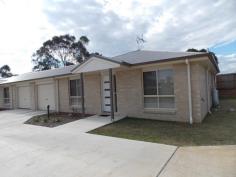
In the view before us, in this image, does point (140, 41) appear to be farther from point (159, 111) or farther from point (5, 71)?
point (5, 71)

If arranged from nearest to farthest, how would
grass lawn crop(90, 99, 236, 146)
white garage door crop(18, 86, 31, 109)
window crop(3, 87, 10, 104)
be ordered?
grass lawn crop(90, 99, 236, 146)
white garage door crop(18, 86, 31, 109)
window crop(3, 87, 10, 104)

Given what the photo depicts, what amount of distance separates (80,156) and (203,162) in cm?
287

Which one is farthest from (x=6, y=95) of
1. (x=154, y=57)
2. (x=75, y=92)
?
(x=154, y=57)

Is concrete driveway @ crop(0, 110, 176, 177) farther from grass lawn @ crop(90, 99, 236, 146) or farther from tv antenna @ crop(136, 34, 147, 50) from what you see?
tv antenna @ crop(136, 34, 147, 50)

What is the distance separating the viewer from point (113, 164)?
4480mm

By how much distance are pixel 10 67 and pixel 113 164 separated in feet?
176

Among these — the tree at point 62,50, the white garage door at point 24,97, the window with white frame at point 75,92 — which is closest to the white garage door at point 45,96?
the white garage door at point 24,97

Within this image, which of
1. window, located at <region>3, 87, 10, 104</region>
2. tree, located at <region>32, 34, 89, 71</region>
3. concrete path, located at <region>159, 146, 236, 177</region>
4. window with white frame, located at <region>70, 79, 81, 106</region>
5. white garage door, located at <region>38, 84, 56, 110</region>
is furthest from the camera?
tree, located at <region>32, 34, 89, 71</region>

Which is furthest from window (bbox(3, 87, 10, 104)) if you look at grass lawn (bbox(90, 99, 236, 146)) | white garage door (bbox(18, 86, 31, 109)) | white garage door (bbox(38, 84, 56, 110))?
grass lawn (bbox(90, 99, 236, 146))

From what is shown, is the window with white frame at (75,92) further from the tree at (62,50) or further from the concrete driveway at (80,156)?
the tree at (62,50)

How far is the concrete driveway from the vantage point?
13.6 ft

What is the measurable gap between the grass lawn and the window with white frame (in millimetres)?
4863

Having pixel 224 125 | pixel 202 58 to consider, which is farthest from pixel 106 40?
pixel 224 125

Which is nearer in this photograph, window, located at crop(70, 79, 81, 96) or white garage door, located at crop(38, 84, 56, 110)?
window, located at crop(70, 79, 81, 96)
